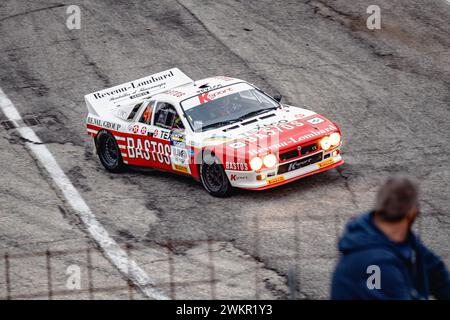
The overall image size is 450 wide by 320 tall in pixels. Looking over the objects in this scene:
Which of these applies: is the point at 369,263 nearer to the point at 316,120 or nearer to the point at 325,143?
the point at 325,143

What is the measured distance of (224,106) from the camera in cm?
1204

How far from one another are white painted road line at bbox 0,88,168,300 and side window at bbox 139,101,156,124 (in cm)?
139

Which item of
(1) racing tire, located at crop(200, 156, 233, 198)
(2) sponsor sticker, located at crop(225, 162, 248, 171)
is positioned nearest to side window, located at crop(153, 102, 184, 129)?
(1) racing tire, located at crop(200, 156, 233, 198)

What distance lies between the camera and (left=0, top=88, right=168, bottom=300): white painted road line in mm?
8992

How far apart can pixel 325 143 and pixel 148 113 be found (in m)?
2.72

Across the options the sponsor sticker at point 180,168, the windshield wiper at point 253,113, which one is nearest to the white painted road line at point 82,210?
the sponsor sticker at point 180,168

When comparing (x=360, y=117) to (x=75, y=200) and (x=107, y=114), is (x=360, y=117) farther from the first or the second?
(x=75, y=200)

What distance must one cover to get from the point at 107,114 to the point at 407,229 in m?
9.82

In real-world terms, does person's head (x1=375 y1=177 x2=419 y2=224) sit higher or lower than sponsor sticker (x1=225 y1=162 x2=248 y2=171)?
higher

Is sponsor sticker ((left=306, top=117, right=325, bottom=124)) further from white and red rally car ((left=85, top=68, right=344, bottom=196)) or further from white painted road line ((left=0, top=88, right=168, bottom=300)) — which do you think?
white painted road line ((left=0, top=88, right=168, bottom=300))

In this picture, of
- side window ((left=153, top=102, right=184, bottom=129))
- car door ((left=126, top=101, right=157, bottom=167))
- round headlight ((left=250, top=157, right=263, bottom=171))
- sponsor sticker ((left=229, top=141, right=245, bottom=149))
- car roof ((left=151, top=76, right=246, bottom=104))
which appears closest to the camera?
round headlight ((left=250, top=157, right=263, bottom=171))

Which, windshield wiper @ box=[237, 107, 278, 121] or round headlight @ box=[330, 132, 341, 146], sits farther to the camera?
windshield wiper @ box=[237, 107, 278, 121]

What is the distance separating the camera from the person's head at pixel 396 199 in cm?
376
